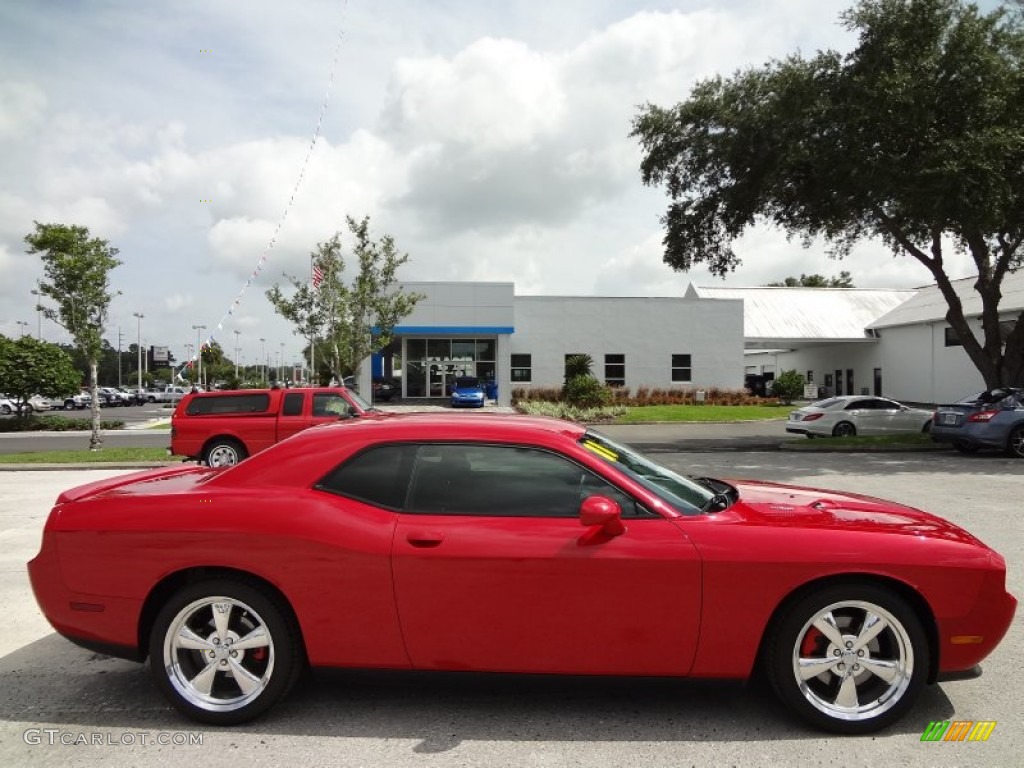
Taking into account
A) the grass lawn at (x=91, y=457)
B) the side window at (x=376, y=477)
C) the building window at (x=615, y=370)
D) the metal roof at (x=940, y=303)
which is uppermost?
the metal roof at (x=940, y=303)

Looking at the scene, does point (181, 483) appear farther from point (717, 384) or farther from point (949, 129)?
point (717, 384)

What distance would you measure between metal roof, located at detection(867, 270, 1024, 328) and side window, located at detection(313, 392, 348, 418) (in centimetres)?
3031

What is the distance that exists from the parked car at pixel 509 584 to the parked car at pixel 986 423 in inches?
561

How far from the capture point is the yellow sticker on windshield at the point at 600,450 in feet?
12.0

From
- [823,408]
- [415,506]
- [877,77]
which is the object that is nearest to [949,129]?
[877,77]

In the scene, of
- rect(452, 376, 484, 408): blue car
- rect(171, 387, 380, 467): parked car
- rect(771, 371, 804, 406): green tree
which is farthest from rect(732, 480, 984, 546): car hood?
rect(771, 371, 804, 406): green tree

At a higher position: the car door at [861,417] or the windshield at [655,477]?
the windshield at [655,477]

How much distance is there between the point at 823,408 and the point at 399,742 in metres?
19.4

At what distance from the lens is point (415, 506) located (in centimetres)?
347

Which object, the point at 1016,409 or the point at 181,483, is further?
the point at 1016,409

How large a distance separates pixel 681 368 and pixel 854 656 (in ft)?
119

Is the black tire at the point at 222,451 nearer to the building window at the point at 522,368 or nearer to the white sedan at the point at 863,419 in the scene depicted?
the white sedan at the point at 863,419

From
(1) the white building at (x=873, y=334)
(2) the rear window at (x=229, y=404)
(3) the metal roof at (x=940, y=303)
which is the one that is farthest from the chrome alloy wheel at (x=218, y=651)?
(1) the white building at (x=873, y=334)

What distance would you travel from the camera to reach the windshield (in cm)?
356
